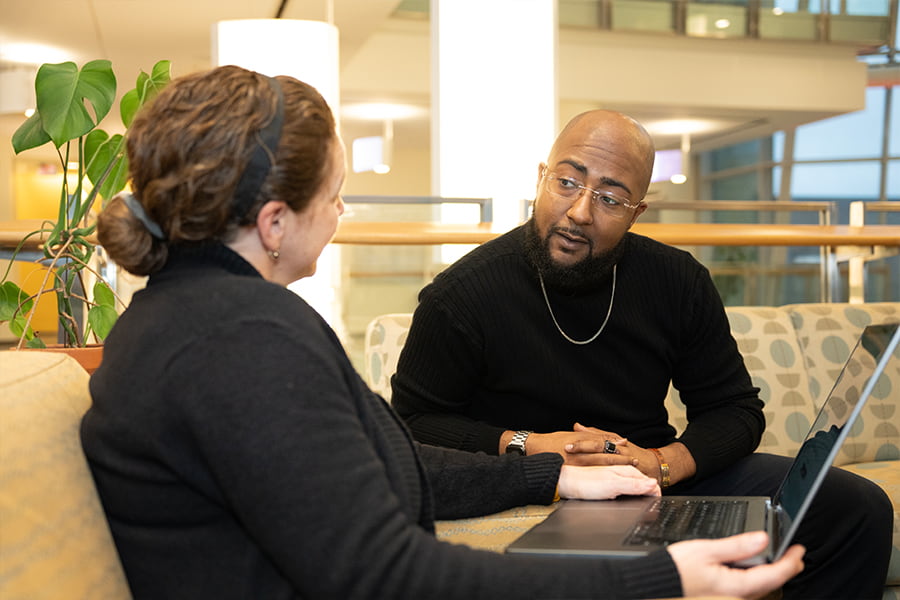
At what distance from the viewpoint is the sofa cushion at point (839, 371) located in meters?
2.63

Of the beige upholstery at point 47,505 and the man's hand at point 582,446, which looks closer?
the beige upholstery at point 47,505

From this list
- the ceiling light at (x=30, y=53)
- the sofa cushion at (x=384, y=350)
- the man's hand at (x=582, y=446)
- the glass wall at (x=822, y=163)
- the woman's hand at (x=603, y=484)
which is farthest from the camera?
the glass wall at (x=822, y=163)

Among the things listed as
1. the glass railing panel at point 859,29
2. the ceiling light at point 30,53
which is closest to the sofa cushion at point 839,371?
the ceiling light at point 30,53

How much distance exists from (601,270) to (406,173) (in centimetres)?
914

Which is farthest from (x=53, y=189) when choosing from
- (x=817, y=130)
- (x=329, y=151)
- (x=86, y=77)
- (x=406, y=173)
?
(x=329, y=151)

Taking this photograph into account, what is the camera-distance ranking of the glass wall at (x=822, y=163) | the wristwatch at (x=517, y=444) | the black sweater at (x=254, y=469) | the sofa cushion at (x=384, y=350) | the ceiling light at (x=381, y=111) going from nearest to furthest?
the black sweater at (x=254, y=469)
the wristwatch at (x=517, y=444)
the sofa cushion at (x=384, y=350)
the ceiling light at (x=381, y=111)
the glass wall at (x=822, y=163)

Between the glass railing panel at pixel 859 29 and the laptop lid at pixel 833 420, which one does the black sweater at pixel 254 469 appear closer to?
the laptop lid at pixel 833 420

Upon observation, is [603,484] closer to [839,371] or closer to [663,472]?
[663,472]

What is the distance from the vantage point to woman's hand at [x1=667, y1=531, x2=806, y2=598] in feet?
2.86

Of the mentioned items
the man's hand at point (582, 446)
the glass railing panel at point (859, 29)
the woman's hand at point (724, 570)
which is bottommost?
the man's hand at point (582, 446)

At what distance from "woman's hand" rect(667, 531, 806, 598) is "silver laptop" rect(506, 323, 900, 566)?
2cm

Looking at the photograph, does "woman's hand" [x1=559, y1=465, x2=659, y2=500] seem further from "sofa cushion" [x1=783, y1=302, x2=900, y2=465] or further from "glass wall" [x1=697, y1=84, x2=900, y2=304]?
"glass wall" [x1=697, y1=84, x2=900, y2=304]

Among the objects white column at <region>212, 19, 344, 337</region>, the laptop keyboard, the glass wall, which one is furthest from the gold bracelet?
the glass wall

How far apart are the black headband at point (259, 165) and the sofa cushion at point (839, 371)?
6.77 ft
